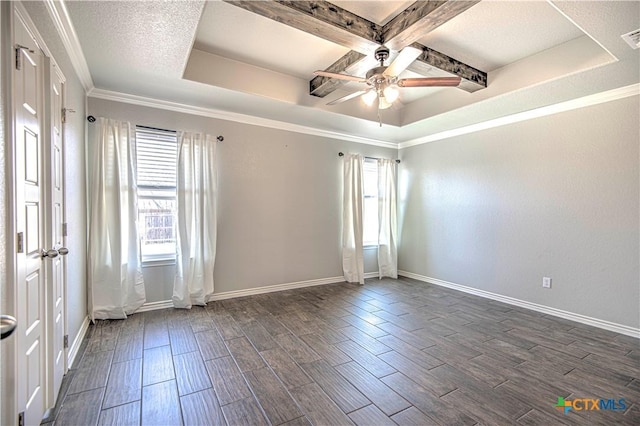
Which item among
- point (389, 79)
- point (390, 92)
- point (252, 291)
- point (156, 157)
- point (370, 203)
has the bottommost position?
point (252, 291)

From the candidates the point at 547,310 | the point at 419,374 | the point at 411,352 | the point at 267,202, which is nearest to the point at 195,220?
the point at 267,202

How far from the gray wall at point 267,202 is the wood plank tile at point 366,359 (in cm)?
195

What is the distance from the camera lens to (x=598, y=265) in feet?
10.7

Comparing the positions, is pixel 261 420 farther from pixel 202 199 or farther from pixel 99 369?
pixel 202 199

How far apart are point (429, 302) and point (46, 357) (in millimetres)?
3909

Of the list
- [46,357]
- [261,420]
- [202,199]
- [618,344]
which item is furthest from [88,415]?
[618,344]

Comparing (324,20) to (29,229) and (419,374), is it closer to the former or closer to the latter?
(29,229)

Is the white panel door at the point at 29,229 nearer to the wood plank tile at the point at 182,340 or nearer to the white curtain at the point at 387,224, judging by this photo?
the wood plank tile at the point at 182,340

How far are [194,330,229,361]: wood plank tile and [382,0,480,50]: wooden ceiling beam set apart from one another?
3065 millimetres

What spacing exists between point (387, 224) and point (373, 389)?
362cm

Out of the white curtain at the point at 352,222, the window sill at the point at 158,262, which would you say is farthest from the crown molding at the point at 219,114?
the window sill at the point at 158,262

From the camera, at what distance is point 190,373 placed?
227cm

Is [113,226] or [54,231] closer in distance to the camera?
[54,231]

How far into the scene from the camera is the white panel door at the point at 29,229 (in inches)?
54.2
